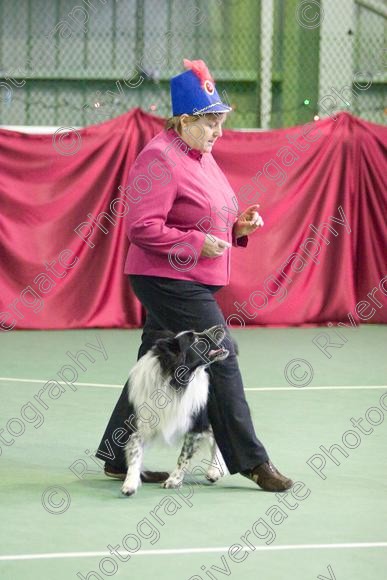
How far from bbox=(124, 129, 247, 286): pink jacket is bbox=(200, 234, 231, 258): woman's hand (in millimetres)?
26

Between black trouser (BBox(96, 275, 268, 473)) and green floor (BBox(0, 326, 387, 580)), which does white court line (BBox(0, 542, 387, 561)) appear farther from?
black trouser (BBox(96, 275, 268, 473))

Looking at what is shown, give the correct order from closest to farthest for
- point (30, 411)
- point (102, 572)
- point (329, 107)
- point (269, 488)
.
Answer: point (102, 572) < point (269, 488) < point (30, 411) < point (329, 107)

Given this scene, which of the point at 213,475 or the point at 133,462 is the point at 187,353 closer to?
the point at 133,462

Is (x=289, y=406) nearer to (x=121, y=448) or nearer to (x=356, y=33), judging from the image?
(x=121, y=448)

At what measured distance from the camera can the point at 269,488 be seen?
4656 mm

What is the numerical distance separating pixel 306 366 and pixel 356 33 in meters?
5.28

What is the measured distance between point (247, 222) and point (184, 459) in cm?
101

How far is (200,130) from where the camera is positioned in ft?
14.9

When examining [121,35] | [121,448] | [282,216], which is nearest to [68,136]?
[282,216]

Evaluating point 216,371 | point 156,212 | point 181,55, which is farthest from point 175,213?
point 181,55

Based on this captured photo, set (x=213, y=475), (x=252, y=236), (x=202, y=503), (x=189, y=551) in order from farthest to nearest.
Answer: (x=252, y=236)
(x=213, y=475)
(x=202, y=503)
(x=189, y=551)

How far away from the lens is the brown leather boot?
183 inches

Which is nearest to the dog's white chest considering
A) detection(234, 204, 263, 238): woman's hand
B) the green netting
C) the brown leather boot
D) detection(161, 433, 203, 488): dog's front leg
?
detection(161, 433, 203, 488): dog's front leg

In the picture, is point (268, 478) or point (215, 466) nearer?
point (268, 478)
